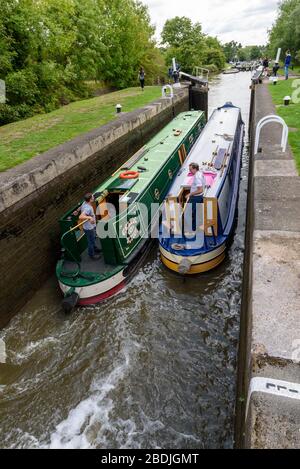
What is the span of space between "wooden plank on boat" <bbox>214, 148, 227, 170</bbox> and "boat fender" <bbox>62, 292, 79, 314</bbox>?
223 inches

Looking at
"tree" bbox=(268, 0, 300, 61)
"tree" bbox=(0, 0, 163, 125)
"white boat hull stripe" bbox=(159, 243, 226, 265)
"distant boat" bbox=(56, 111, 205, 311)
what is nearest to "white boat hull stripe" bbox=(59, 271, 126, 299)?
"distant boat" bbox=(56, 111, 205, 311)

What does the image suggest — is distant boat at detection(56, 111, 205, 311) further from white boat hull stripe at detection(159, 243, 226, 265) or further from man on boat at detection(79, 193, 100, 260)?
white boat hull stripe at detection(159, 243, 226, 265)

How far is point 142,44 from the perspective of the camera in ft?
105

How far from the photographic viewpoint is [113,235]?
735 cm

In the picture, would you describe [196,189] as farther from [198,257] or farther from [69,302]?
[69,302]

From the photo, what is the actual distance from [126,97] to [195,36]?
41.3 metres

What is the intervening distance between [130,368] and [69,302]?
2082mm

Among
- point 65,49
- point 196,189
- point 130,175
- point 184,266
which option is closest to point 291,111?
point 130,175

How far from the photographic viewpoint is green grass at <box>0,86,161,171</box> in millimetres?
10391

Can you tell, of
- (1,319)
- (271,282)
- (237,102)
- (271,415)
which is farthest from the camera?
(237,102)

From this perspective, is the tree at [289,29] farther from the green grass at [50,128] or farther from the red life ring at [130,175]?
the red life ring at [130,175]

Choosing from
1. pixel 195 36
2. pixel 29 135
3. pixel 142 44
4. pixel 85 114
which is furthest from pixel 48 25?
pixel 195 36

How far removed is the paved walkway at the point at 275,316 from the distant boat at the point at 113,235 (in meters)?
3.09

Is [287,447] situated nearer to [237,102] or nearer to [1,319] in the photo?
[1,319]
